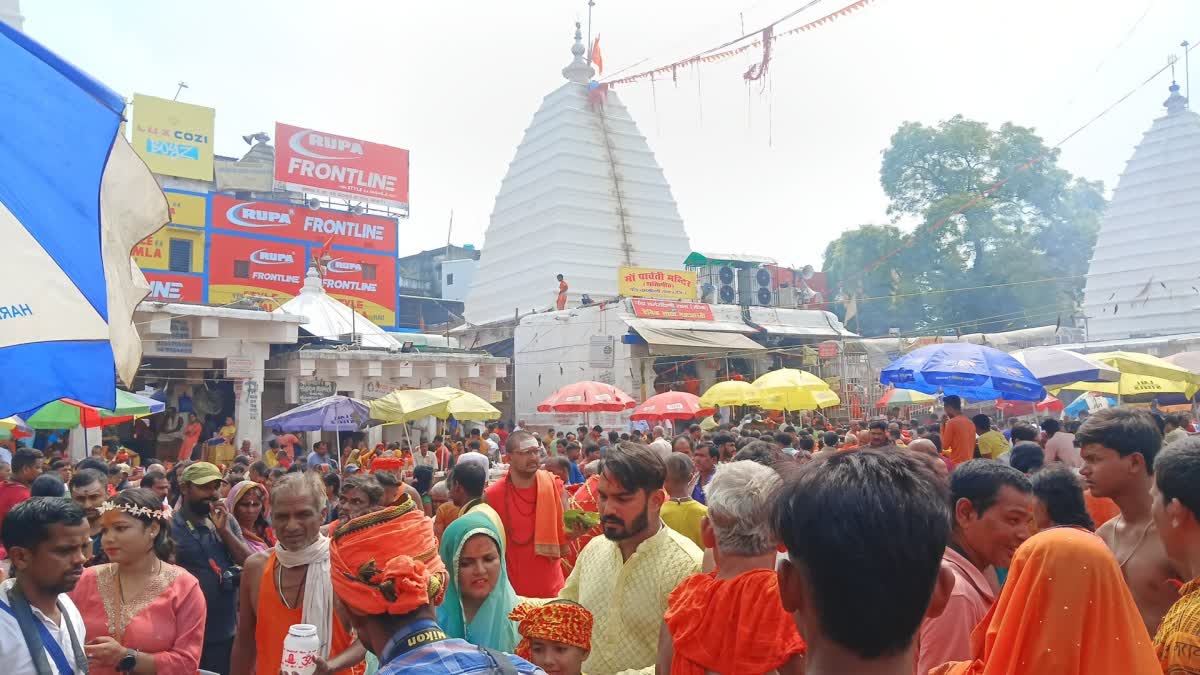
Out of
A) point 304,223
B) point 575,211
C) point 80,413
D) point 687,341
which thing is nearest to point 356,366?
point 687,341

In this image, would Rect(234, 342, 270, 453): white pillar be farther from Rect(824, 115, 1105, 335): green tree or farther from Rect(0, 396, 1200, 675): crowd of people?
Rect(824, 115, 1105, 335): green tree

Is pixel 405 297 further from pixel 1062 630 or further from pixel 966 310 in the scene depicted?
pixel 1062 630

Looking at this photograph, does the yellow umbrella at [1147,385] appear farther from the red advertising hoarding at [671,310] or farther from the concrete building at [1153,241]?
the concrete building at [1153,241]

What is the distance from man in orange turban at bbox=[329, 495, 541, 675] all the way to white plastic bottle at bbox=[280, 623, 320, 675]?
0.90ft

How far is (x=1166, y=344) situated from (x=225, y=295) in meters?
33.4

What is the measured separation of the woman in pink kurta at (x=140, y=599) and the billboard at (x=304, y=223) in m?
32.8

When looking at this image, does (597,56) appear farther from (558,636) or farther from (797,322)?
(558,636)

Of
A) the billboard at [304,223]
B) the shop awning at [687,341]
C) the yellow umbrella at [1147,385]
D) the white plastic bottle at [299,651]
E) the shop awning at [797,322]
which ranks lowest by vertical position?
the white plastic bottle at [299,651]

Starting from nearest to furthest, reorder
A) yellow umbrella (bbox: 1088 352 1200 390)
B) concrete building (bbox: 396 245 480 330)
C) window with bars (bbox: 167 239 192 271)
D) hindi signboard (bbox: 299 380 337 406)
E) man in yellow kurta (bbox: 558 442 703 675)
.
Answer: man in yellow kurta (bbox: 558 442 703 675), yellow umbrella (bbox: 1088 352 1200 390), hindi signboard (bbox: 299 380 337 406), window with bars (bbox: 167 239 192 271), concrete building (bbox: 396 245 480 330)

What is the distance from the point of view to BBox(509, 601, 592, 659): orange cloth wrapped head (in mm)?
2930

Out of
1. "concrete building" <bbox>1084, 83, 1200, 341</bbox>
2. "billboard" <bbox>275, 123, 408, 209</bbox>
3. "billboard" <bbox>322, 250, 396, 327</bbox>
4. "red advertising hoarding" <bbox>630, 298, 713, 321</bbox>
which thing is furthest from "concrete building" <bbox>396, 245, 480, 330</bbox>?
"concrete building" <bbox>1084, 83, 1200, 341</bbox>

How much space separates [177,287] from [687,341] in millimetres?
21403

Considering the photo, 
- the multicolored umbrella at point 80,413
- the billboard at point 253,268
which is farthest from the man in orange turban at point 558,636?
the billboard at point 253,268

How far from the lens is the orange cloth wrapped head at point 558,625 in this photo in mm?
2930
